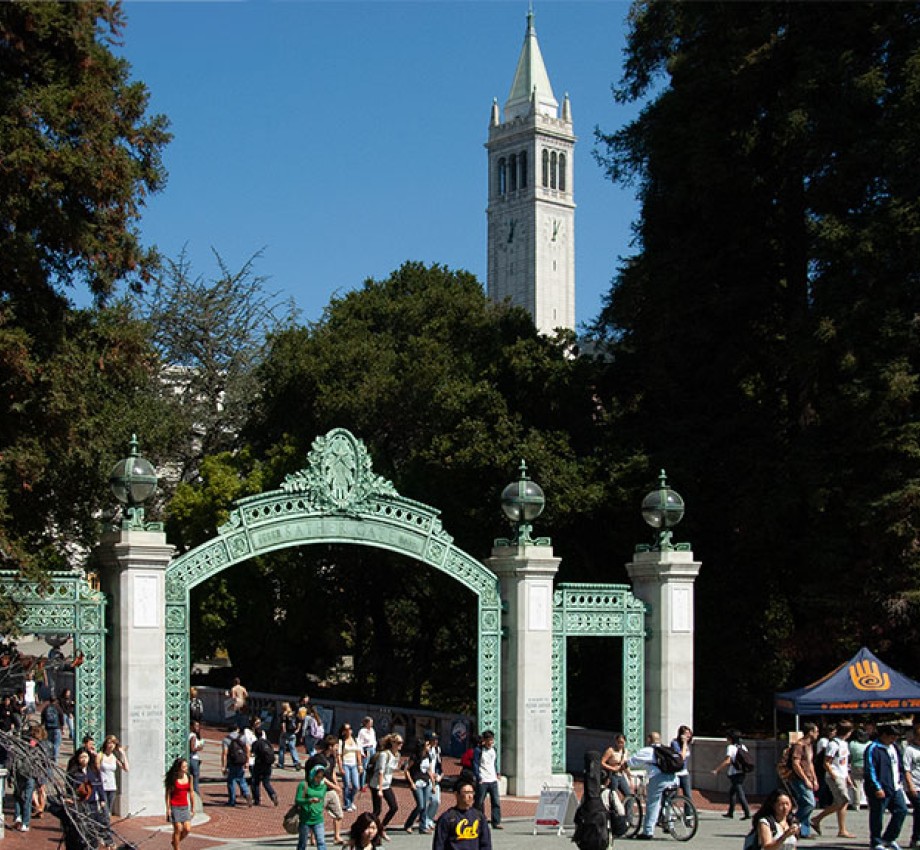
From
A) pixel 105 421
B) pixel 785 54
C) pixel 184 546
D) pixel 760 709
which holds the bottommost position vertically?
pixel 760 709

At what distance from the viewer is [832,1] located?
30.2 m

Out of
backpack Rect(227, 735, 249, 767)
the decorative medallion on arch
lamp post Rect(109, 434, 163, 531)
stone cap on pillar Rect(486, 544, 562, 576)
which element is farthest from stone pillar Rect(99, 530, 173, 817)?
stone cap on pillar Rect(486, 544, 562, 576)

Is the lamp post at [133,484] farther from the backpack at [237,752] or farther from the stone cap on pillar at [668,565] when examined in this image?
the stone cap on pillar at [668,565]

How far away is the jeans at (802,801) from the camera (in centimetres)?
1851

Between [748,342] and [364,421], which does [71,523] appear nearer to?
[364,421]

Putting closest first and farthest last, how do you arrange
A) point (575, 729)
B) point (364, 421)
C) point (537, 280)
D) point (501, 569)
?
1. point (501, 569)
2. point (575, 729)
3. point (364, 421)
4. point (537, 280)

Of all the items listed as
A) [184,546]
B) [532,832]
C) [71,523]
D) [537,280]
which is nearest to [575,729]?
[532,832]

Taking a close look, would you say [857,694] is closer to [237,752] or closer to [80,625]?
[237,752]

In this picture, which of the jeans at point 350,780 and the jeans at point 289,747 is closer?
the jeans at point 350,780

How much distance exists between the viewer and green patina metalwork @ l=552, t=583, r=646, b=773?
878 inches

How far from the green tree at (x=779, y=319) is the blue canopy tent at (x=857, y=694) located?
402cm

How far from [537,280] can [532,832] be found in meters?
119

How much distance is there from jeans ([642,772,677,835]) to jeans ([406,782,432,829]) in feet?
9.73

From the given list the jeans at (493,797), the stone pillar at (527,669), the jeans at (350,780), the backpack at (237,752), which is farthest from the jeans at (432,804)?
the backpack at (237,752)
